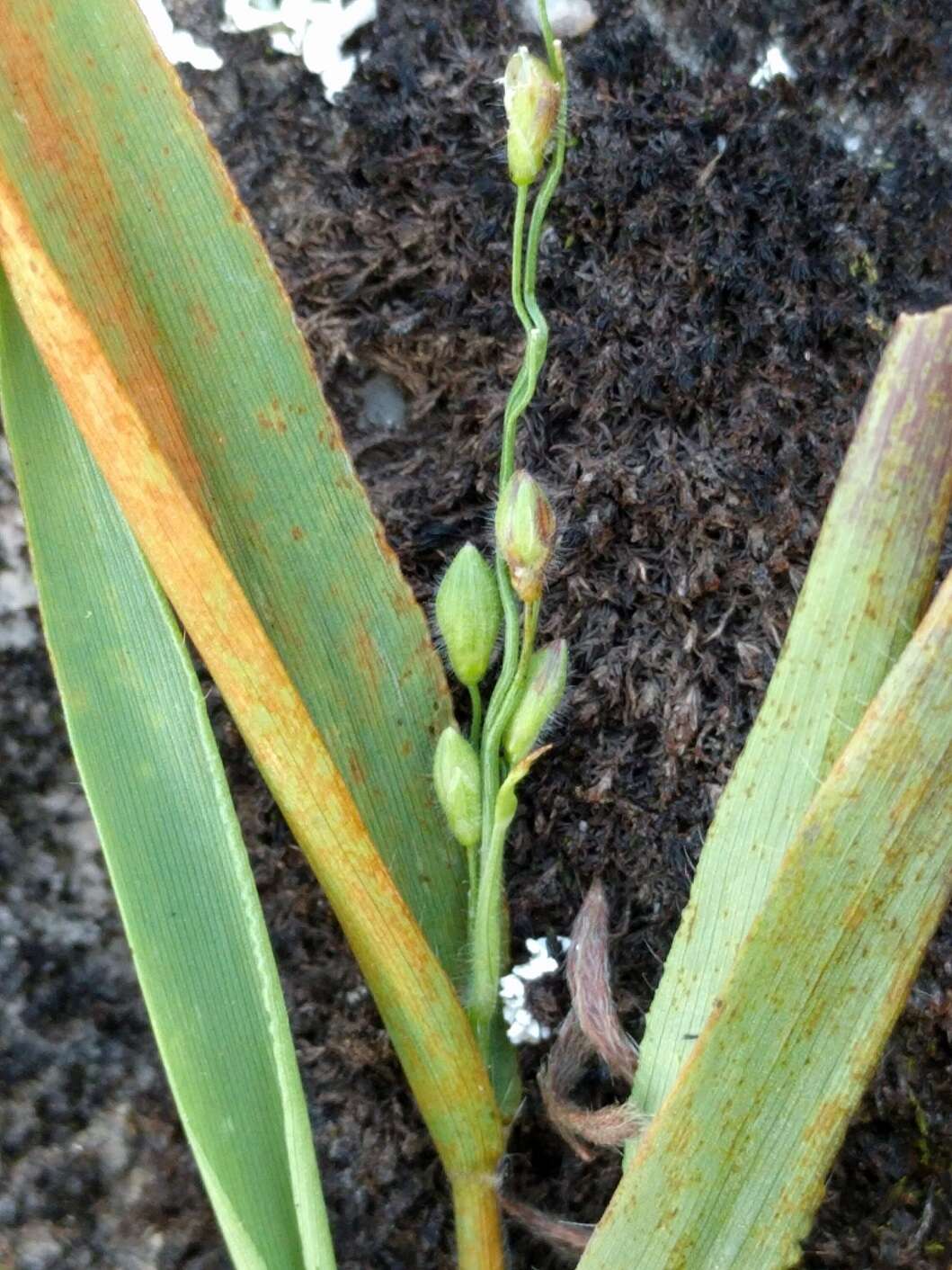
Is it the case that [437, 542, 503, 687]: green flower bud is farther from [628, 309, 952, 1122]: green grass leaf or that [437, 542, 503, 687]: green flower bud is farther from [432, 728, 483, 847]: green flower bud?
[628, 309, 952, 1122]: green grass leaf

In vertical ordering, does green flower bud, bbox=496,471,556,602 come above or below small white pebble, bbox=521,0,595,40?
below

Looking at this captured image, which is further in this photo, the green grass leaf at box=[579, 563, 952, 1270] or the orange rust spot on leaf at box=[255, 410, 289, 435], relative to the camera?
the orange rust spot on leaf at box=[255, 410, 289, 435]

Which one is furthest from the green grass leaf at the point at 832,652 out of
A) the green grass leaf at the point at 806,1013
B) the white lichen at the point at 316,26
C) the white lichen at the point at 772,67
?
the white lichen at the point at 316,26

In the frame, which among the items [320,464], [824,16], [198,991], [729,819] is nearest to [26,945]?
[198,991]

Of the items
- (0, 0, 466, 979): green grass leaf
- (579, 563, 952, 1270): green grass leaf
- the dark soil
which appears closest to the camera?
(579, 563, 952, 1270): green grass leaf

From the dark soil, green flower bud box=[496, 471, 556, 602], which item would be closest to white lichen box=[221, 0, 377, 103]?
the dark soil

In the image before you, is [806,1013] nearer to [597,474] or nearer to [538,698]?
[538,698]

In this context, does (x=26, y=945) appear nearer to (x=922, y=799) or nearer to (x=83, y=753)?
(x=83, y=753)

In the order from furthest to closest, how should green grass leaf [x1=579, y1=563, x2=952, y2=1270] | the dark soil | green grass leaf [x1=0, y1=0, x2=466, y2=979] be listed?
the dark soil → green grass leaf [x1=0, y1=0, x2=466, y2=979] → green grass leaf [x1=579, y1=563, x2=952, y2=1270]
